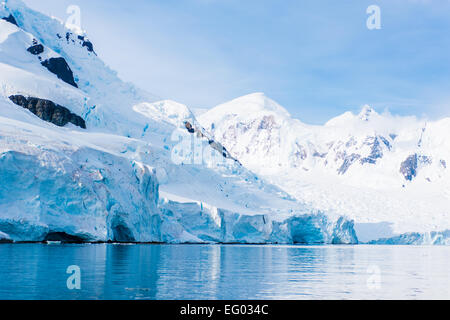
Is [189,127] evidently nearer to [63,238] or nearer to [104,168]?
[104,168]

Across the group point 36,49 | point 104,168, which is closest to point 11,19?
point 36,49

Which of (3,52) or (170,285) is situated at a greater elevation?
(3,52)

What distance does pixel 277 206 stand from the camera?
300 ft

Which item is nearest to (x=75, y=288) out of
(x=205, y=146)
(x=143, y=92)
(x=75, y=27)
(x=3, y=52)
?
(x=3, y=52)

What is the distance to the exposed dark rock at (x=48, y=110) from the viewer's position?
67375 millimetres

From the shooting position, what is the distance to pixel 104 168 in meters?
49.0

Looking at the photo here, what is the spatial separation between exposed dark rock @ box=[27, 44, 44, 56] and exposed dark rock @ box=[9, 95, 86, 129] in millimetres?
20174

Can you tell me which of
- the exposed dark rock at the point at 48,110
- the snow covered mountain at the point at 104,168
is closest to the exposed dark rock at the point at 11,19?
the snow covered mountain at the point at 104,168

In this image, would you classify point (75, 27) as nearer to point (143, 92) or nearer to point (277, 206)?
point (143, 92)

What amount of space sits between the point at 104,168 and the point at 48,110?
26.5m

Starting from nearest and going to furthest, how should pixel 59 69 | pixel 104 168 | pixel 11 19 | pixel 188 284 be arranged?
pixel 188 284
pixel 104 168
pixel 59 69
pixel 11 19

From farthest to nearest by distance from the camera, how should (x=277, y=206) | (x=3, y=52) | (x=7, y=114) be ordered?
1. (x=277, y=206)
2. (x=3, y=52)
3. (x=7, y=114)

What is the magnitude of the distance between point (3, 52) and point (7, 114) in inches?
1120

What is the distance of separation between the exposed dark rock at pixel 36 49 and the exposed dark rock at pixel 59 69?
210cm
